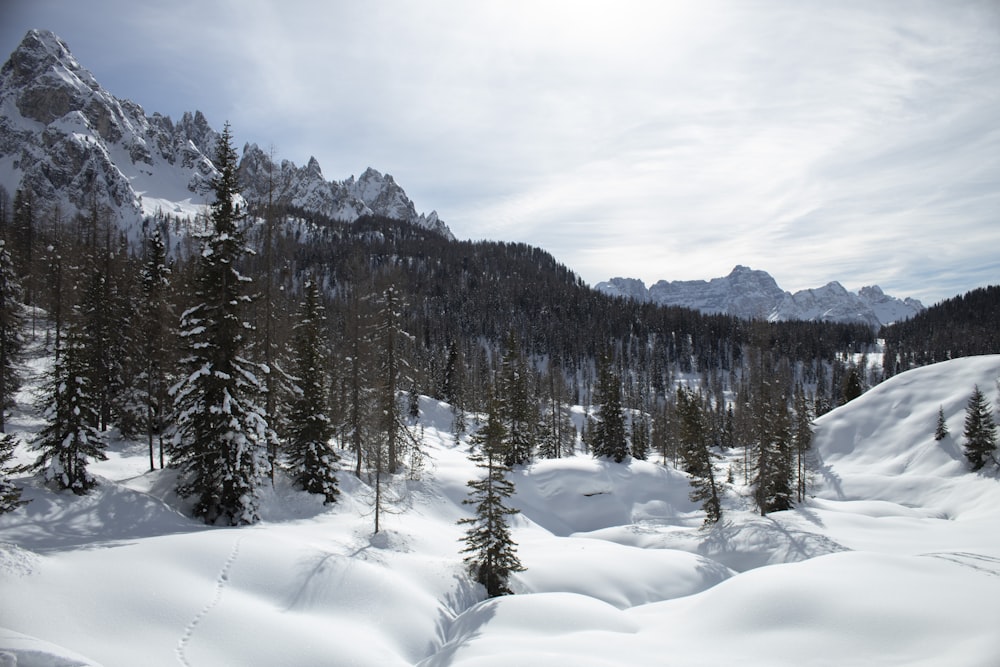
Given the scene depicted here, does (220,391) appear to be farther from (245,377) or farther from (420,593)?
(420,593)

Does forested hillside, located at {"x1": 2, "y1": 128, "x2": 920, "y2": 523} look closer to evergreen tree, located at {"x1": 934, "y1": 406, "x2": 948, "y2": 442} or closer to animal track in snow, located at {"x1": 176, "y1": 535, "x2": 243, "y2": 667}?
animal track in snow, located at {"x1": 176, "y1": 535, "x2": 243, "y2": 667}

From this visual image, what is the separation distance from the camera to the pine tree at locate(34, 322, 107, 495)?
49.3 feet

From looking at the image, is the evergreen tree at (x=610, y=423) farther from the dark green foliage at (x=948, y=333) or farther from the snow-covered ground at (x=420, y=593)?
the dark green foliage at (x=948, y=333)

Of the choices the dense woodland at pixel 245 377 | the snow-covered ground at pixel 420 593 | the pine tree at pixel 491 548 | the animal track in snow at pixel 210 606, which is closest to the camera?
the snow-covered ground at pixel 420 593

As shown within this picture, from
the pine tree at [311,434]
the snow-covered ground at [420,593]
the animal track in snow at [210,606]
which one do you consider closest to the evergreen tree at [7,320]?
the snow-covered ground at [420,593]

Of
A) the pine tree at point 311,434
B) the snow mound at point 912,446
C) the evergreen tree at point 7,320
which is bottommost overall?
the snow mound at point 912,446

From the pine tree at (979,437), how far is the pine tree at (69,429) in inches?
2461

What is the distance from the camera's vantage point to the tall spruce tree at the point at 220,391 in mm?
16828

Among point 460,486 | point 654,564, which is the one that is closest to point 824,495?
point 654,564

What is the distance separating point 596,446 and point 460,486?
17.4 m

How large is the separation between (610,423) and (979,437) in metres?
32.7

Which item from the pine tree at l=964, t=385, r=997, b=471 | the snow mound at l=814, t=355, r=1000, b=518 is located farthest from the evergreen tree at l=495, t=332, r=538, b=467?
the pine tree at l=964, t=385, r=997, b=471

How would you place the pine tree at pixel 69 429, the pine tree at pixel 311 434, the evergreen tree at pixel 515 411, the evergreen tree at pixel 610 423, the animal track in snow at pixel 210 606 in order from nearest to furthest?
the animal track in snow at pixel 210 606, the pine tree at pixel 69 429, the pine tree at pixel 311 434, the evergreen tree at pixel 515 411, the evergreen tree at pixel 610 423

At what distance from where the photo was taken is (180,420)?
16547 mm
